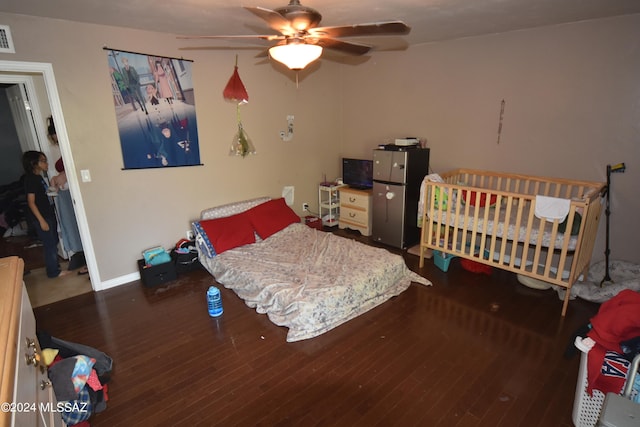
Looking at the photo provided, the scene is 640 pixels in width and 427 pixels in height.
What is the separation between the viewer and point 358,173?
16.4 ft

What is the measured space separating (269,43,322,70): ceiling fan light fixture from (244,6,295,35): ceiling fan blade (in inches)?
3.6

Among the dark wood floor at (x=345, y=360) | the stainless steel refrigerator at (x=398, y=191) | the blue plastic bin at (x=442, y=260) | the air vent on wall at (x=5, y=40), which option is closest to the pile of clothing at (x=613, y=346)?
the dark wood floor at (x=345, y=360)

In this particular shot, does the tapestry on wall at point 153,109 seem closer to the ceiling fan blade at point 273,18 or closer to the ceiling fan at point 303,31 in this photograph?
the ceiling fan at point 303,31

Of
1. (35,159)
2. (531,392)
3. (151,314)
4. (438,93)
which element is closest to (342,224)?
(438,93)

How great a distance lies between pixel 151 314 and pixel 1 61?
244 centimetres

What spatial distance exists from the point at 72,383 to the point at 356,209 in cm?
379

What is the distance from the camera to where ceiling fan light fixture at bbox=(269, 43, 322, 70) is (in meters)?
1.89

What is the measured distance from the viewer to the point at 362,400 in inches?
79.4

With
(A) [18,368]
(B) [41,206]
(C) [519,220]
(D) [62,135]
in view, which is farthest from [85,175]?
(C) [519,220]

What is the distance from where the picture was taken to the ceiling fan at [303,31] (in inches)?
66.2

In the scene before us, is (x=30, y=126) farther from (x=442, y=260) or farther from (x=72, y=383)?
(x=442, y=260)

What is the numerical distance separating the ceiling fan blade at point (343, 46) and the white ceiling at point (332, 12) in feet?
1.53

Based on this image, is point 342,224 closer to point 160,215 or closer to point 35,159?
point 160,215

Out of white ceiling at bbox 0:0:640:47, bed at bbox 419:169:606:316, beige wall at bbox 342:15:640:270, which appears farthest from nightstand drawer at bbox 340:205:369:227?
white ceiling at bbox 0:0:640:47
